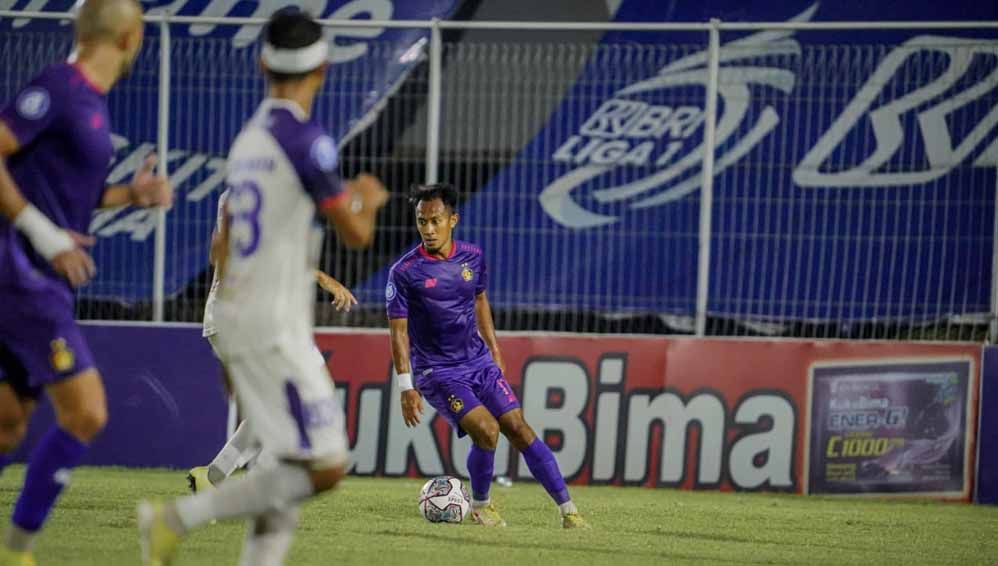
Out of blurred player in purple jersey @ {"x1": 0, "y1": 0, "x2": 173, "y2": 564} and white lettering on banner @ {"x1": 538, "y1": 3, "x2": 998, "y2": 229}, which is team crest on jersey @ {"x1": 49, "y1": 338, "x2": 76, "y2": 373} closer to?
blurred player in purple jersey @ {"x1": 0, "y1": 0, "x2": 173, "y2": 564}

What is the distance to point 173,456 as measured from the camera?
13992 millimetres

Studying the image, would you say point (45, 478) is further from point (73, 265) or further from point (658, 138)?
point (658, 138)

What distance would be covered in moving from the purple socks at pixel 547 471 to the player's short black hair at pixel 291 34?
443cm

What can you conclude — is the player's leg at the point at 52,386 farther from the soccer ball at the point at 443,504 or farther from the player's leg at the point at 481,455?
the player's leg at the point at 481,455

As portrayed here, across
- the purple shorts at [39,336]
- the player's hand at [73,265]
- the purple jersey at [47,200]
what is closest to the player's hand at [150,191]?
the purple jersey at [47,200]

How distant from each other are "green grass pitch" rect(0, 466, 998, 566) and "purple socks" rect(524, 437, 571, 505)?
8.8 inches

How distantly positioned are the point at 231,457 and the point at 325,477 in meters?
3.77

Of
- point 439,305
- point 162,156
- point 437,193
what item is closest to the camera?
point 437,193

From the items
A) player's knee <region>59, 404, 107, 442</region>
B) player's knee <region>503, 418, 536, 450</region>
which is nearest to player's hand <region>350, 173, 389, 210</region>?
player's knee <region>59, 404, 107, 442</region>

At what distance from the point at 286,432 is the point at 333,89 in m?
8.82

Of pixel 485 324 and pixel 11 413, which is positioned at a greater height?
pixel 485 324

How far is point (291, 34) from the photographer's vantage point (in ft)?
→ 19.4

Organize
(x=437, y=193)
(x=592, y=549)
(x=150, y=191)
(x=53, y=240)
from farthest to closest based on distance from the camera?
(x=437, y=193), (x=592, y=549), (x=150, y=191), (x=53, y=240)

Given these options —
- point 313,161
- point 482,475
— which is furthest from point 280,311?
point 482,475
